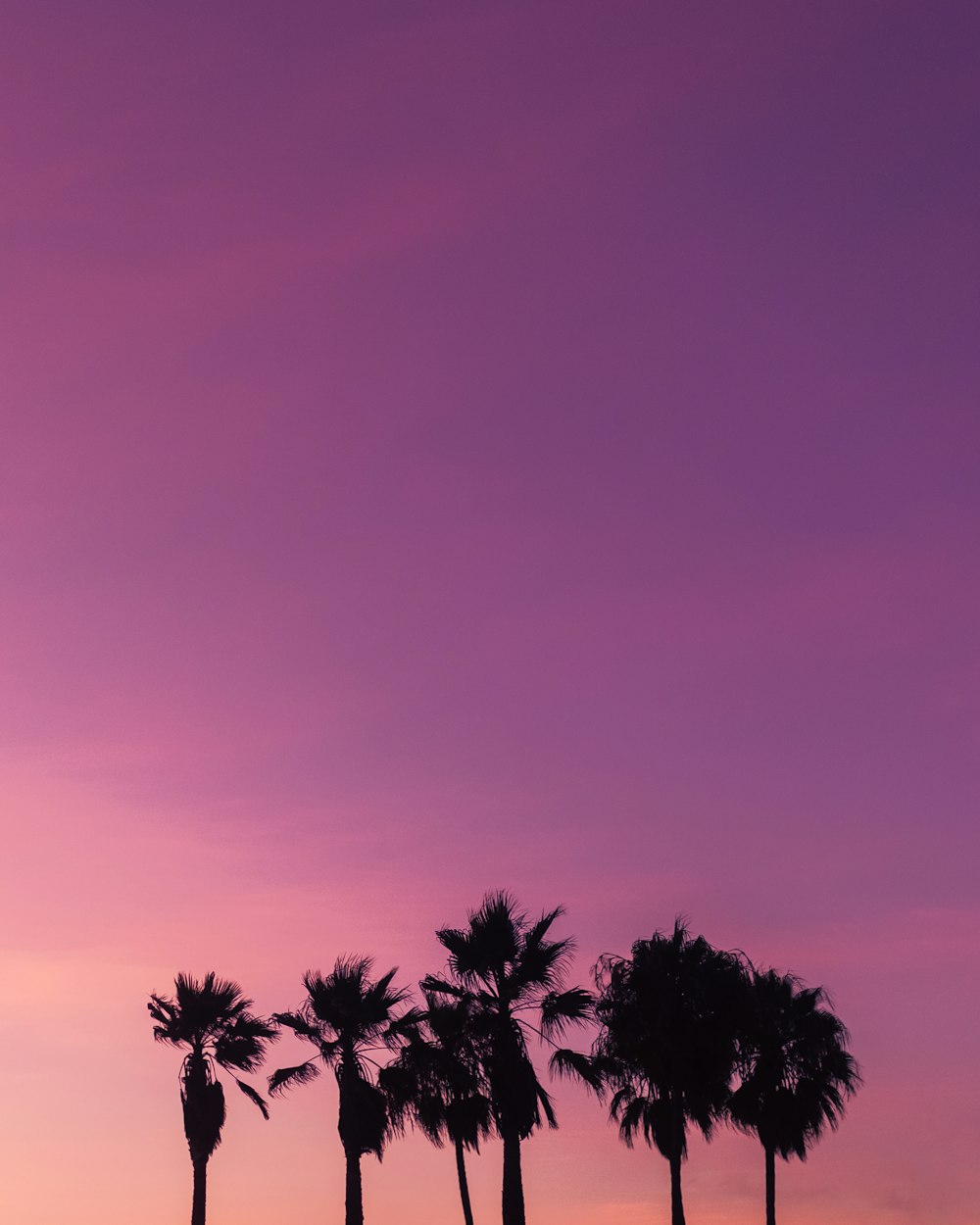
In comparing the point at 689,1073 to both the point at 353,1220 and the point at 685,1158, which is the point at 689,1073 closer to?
the point at 685,1158

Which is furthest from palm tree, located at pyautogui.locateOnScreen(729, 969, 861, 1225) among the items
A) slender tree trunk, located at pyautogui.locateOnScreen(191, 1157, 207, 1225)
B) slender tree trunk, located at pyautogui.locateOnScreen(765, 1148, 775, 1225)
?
slender tree trunk, located at pyautogui.locateOnScreen(191, 1157, 207, 1225)

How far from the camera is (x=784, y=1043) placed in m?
64.4

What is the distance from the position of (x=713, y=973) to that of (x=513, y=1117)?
8.94 meters

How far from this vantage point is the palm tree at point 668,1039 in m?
57.4

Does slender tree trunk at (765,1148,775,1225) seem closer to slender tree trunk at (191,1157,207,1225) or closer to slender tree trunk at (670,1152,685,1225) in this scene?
slender tree trunk at (670,1152,685,1225)

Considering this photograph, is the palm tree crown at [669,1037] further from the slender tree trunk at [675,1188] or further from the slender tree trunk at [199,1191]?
the slender tree trunk at [199,1191]

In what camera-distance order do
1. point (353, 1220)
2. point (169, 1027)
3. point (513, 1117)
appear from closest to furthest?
1. point (513, 1117)
2. point (353, 1220)
3. point (169, 1027)

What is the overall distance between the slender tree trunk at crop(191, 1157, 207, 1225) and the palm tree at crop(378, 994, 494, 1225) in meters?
8.23

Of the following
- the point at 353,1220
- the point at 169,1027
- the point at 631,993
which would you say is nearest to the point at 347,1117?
the point at 353,1220

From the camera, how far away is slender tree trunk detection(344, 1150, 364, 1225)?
6072 centimetres

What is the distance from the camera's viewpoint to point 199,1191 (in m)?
62.9

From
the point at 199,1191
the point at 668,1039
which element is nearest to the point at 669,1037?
the point at 668,1039

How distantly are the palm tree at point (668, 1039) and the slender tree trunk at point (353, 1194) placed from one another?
1020 centimetres

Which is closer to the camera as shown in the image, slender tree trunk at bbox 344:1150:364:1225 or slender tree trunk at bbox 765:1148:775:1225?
slender tree trunk at bbox 344:1150:364:1225
